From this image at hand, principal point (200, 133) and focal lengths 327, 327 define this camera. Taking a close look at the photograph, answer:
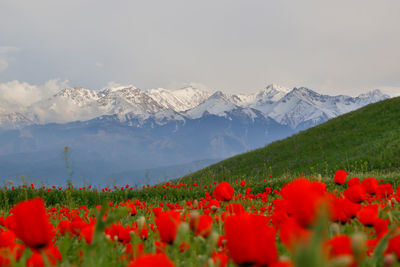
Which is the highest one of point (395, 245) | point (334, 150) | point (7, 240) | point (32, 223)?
point (334, 150)

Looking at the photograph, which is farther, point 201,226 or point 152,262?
point 201,226

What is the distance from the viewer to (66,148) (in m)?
7.54

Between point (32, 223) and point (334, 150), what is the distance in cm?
2504

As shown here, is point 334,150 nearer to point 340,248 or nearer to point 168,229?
point 168,229

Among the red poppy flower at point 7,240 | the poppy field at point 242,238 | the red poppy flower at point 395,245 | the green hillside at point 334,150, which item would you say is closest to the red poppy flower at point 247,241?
the poppy field at point 242,238

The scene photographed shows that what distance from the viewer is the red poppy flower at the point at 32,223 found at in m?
1.05

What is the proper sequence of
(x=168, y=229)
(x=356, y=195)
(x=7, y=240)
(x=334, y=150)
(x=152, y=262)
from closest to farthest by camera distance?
1. (x=152, y=262)
2. (x=168, y=229)
3. (x=7, y=240)
4. (x=356, y=195)
5. (x=334, y=150)

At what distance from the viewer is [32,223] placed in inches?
42.0

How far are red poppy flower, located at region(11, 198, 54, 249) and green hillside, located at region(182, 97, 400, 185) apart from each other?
17.7m

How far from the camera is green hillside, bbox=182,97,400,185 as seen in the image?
A: 19047 mm

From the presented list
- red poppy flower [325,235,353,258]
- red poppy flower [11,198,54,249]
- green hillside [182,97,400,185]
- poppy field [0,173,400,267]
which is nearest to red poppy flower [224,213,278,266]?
poppy field [0,173,400,267]

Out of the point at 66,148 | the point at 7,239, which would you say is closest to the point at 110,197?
the point at 66,148

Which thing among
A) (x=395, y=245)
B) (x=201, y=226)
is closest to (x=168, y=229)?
(x=201, y=226)

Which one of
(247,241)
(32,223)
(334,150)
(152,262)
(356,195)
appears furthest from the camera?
(334,150)
